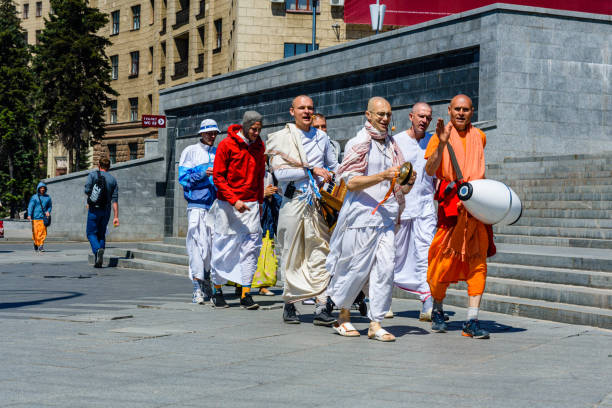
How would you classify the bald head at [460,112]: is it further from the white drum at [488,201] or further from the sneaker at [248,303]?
the sneaker at [248,303]

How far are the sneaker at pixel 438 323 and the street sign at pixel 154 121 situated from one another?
17867 millimetres

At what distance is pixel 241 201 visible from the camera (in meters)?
8.93

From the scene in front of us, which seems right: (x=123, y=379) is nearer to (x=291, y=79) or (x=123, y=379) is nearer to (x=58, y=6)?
(x=291, y=79)

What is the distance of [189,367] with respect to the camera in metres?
5.61

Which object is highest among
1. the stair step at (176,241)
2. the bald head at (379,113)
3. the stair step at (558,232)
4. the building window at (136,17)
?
the building window at (136,17)

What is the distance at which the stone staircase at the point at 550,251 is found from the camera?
8281 millimetres

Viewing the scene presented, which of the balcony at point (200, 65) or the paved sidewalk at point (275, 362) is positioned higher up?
the balcony at point (200, 65)

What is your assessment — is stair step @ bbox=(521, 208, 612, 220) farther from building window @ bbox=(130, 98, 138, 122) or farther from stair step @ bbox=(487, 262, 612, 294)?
building window @ bbox=(130, 98, 138, 122)

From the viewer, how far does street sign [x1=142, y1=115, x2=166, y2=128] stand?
24.2 meters

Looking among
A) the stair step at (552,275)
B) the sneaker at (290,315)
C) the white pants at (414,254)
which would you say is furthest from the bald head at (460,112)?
the stair step at (552,275)

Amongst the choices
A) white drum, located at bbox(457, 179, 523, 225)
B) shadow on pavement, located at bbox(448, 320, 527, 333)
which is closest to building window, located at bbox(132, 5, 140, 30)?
shadow on pavement, located at bbox(448, 320, 527, 333)

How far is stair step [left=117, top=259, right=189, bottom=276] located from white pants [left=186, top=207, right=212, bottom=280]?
4318mm

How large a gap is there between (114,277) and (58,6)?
36150 millimetres

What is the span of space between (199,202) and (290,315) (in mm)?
2457
